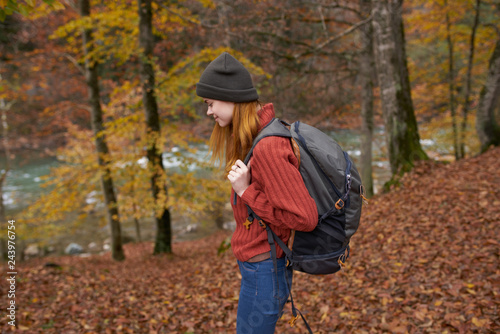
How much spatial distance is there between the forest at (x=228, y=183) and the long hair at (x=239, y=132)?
39 cm

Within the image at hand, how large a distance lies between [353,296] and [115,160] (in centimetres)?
643

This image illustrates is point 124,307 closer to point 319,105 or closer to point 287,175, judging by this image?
point 287,175

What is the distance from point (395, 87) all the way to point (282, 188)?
691 centimetres

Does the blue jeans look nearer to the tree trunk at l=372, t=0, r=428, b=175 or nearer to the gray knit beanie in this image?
the gray knit beanie

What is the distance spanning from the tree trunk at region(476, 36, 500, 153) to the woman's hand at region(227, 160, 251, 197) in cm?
989

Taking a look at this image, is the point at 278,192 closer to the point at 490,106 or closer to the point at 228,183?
the point at 228,183

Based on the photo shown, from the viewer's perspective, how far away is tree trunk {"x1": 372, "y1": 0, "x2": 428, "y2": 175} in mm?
7113

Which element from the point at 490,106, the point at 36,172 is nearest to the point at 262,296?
the point at 490,106

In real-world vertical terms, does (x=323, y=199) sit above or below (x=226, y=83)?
below

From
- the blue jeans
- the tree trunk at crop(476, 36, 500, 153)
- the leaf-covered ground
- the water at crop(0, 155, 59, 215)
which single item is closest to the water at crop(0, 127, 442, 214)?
the water at crop(0, 155, 59, 215)

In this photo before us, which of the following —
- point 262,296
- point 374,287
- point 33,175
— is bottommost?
point 33,175

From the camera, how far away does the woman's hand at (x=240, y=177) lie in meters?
1.68

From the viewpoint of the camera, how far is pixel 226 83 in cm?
174

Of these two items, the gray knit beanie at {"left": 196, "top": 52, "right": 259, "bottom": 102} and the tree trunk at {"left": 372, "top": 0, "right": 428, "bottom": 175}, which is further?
the tree trunk at {"left": 372, "top": 0, "right": 428, "bottom": 175}
